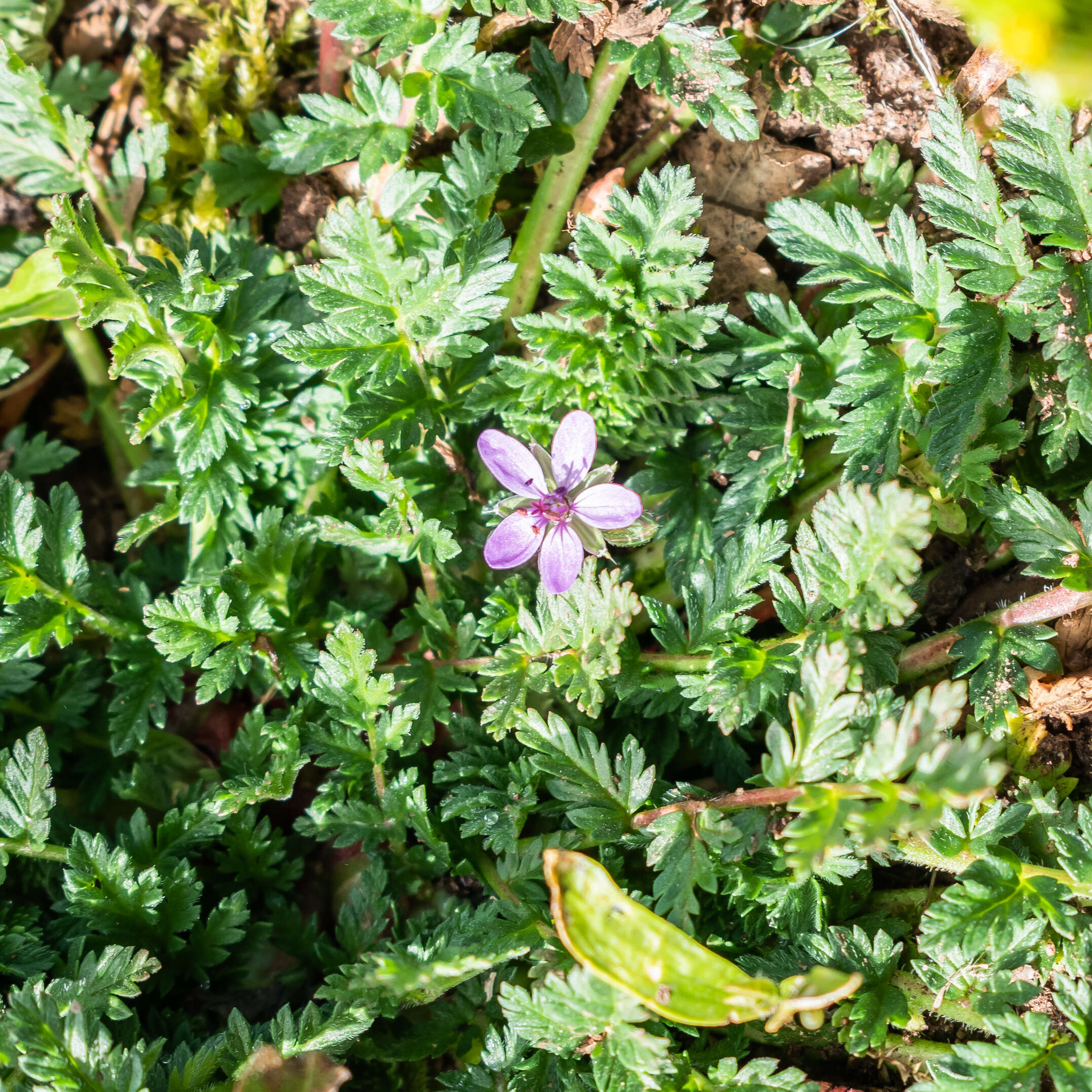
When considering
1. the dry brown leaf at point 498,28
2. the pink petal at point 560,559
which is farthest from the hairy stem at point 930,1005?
the dry brown leaf at point 498,28

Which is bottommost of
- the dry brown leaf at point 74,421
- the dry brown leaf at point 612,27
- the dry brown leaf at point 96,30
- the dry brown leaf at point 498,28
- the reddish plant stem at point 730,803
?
the dry brown leaf at point 74,421

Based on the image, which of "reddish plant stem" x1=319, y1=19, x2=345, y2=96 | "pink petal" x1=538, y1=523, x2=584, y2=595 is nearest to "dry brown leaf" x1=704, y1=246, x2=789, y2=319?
"pink petal" x1=538, y1=523, x2=584, y2=595

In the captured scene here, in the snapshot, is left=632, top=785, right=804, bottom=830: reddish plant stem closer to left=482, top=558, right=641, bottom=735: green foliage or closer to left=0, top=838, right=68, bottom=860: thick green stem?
left=482, top=558, right=641, bottom=735: green foliage

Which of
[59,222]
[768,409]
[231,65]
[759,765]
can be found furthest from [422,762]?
[231,65]

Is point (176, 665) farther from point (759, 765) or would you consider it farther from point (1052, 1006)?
point (1052, 1006)

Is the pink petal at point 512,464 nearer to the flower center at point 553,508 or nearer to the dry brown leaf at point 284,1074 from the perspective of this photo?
the flower center at point 553,508

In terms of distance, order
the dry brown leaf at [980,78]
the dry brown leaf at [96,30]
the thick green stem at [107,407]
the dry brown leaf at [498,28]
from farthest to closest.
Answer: the dry brown leaf at [96,30] → the thick green stem at [107,407] → the dry brown leaf at [498,28] → the dry brown leaf at [980,78]

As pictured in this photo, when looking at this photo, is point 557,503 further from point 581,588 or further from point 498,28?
point 498,28
